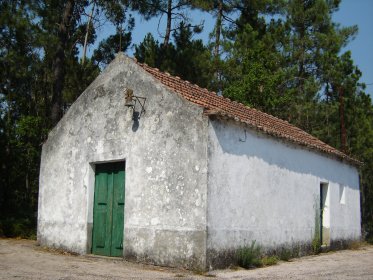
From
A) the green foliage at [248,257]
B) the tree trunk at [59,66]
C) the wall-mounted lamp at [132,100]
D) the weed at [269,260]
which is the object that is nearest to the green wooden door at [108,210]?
the wall-mounted lamp at [132,100]

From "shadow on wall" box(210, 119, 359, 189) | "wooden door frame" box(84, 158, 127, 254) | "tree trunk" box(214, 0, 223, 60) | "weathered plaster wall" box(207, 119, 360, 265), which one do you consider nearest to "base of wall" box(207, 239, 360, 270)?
"weathered plaster wall" box(207, 119, 360, 265)

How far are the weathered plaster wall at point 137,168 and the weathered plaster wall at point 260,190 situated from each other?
43cm

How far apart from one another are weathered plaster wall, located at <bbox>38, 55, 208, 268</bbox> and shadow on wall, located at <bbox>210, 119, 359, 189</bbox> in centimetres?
63

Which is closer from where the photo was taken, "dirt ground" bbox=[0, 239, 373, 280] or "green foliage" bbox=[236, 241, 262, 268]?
"dirt ground" bbox=[0, 239, 373, 280]

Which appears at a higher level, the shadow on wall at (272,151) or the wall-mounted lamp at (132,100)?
the wall-mounted lamp at (132,100)

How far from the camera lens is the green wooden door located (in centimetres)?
1165

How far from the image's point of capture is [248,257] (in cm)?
1060

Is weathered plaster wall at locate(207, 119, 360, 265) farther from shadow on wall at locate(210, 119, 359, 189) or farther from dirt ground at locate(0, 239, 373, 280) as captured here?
dirt ground at locate(0, 239, 373, 280)

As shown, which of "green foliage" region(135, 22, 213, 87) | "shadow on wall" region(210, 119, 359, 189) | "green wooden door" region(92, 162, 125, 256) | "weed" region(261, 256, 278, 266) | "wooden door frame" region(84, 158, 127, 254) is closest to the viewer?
"shadow on wall" region(210, 119, 359, 189)

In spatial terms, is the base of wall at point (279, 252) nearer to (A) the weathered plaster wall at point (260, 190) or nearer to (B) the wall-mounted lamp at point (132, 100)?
(A) the weathered plaster wall at point (260, 190)

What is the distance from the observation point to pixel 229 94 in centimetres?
2269

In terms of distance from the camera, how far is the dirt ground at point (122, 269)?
877 centimetres

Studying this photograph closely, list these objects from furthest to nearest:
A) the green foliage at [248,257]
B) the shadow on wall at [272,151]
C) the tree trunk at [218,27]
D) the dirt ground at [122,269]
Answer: the tree trunk at [218,27] < the green foliage at [248,257] < the shadow on wall at [272,151] < the dirt ground at [122,269]

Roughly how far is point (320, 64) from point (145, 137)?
18.3 meters
